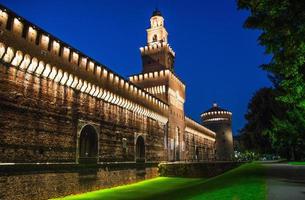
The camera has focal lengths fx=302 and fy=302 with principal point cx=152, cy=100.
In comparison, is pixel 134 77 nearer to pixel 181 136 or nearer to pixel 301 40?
pixel 181 136

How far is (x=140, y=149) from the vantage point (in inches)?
1081

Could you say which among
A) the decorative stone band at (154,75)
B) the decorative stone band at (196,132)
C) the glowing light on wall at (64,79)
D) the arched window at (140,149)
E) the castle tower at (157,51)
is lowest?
Result: the arched window at (140,149)

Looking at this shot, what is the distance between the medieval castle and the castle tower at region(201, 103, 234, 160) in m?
29.5

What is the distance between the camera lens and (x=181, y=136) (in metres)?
38.3

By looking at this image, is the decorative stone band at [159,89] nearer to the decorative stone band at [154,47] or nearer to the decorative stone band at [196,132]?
the decorative stone band at [154,47]

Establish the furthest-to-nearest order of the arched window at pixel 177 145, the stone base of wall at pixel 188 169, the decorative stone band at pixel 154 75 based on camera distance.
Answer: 1. the arched window at pixel 177 145
2. the decorative stone band at pixel 154 75
3. the stone base of wall at pixel 188 169

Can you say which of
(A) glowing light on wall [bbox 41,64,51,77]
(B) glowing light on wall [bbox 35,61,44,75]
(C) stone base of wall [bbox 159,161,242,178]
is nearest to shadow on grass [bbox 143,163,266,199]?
(A) glowing light on wall [bbox 41,64,51,77]

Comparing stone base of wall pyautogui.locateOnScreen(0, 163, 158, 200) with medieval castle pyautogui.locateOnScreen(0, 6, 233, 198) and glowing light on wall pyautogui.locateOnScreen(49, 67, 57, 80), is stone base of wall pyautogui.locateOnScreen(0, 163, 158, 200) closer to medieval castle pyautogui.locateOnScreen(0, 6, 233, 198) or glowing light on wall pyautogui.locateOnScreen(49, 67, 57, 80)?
medieval castle pyautogui.locateOnScreen(0, 6, 233, 198)

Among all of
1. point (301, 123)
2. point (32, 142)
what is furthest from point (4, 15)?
point (301, 123)

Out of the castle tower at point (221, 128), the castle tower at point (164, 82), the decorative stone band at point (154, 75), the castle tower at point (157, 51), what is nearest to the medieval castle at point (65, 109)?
the castle tower at point (164, 82)

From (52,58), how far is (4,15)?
3339 mm

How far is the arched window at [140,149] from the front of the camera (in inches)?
1052

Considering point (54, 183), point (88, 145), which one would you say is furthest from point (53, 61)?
point (54, 183)

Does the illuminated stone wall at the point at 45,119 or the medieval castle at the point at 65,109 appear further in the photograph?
the medieval castle at the point at 65,109
